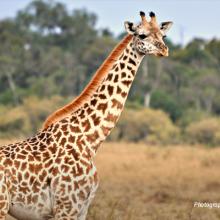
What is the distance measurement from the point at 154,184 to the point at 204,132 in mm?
19073

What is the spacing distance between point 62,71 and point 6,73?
12.0 ft

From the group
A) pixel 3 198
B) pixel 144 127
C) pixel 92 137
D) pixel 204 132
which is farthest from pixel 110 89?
pixel 144 127

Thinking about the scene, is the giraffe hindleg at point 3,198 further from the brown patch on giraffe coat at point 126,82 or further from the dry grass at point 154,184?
the dry grass at point 154,184

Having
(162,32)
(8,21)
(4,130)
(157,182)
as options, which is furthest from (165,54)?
(8,21)

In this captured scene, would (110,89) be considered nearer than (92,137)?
No

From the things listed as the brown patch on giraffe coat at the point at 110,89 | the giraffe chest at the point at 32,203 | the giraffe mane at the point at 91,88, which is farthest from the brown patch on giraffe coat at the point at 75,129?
the giraffe chest at the point at 32,203

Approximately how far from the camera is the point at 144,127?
37656 mm

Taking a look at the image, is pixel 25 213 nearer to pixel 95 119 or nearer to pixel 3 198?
pixel 3 198

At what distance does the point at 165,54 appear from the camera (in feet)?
18.5

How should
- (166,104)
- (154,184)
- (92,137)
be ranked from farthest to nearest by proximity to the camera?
1. (166,104)
2. (154,184)
3. (92,137)

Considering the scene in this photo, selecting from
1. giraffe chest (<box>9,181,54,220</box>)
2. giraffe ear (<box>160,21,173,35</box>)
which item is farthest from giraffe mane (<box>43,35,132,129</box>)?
giraffe chest (<box>9,181,54,220</box>)

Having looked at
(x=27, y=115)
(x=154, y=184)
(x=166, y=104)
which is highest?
(x=154, y=184)

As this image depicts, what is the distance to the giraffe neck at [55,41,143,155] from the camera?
583 cm

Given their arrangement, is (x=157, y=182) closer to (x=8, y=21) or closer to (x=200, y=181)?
(x=200, y=181)
